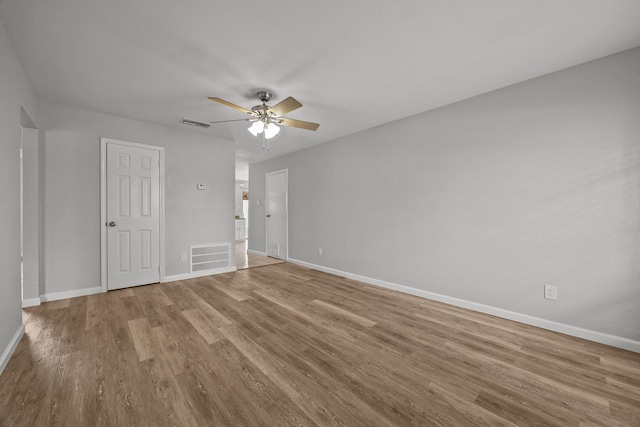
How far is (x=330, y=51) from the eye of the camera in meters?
2.15

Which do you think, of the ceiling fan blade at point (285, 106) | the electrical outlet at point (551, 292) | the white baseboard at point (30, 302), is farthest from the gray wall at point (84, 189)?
the electrical outlet at point (551, 292)

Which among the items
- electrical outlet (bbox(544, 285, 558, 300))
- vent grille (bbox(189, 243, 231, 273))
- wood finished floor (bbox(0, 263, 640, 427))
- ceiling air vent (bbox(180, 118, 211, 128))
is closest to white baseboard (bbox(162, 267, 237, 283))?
vent grille (bbox(189, 243, 231, 273))

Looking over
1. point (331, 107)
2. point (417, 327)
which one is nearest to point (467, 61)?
point (331, 107)

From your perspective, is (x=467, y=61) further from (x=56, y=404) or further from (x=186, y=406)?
(x=56, y=404)

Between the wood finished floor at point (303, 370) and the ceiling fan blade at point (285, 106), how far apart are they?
84.8 inches

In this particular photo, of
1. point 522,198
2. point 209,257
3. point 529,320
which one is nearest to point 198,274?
point 209,257

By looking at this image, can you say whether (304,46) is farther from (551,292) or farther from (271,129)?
(551,292)

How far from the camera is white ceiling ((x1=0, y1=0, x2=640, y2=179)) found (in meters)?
1.73

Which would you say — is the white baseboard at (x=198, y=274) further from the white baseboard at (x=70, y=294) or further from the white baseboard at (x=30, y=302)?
the white baseboard at (x=30, y=302)

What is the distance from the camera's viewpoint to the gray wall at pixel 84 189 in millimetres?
3182

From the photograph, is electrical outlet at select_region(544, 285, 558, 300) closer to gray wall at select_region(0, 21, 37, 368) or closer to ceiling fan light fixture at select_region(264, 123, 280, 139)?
ceiling fan light fixture at select_region(264, 123, 280, 139)

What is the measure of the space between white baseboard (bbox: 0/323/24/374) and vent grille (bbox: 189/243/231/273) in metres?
2.10

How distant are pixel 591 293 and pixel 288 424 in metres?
2.82

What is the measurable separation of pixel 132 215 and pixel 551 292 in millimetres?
5289
